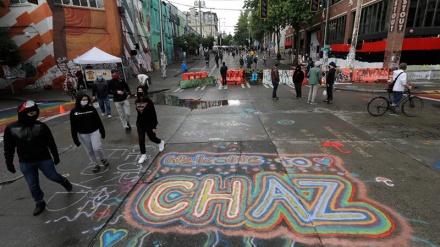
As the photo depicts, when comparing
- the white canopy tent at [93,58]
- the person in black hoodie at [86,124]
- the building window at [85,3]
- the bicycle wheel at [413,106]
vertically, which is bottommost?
the bicycle wheel at [413,106]

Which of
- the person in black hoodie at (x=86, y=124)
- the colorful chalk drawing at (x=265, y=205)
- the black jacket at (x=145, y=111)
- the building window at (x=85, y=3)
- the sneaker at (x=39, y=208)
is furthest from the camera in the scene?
the building window at (x=85, y=3)

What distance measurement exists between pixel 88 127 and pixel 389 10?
2301 cm

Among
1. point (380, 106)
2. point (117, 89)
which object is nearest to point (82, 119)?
point (117, 89)

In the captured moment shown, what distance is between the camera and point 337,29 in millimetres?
29406

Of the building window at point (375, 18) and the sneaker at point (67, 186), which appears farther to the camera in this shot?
the building window at point (375, 18)

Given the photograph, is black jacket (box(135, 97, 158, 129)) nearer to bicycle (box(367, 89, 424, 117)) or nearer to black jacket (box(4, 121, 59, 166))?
black jacket (box(4, 121, 59, 166))

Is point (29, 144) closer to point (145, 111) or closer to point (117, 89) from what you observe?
point (145, 111)

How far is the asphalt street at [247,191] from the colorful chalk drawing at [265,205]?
2 centimetres

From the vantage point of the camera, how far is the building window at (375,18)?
19.7 meters

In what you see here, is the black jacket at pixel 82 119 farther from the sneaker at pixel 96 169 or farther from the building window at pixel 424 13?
the building window at pixel 424 13

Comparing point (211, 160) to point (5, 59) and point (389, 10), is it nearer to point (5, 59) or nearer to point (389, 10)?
point (5, 59)

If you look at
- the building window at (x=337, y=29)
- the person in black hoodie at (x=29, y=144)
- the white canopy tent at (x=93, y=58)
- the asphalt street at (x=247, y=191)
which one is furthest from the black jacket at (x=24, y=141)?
the building window at (x=337, y=29)

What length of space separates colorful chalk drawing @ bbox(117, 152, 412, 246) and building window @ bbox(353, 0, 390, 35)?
794 inches

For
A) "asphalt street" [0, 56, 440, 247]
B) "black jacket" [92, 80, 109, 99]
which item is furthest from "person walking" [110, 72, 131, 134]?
"black jacket" [92, 80, 109, 99]
